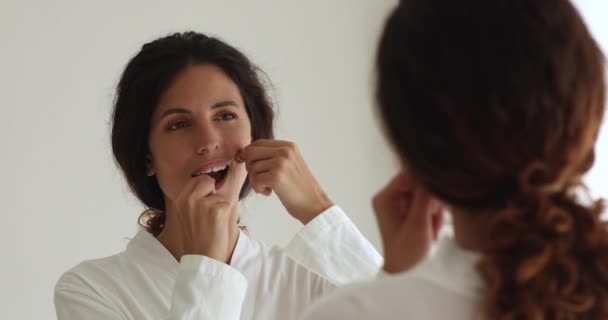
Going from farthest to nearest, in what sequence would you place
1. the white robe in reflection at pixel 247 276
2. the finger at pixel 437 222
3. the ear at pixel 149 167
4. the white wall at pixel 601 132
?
the white wall at pixel 601 132 → the ear at pixel 149 167 → the white robe in reflection at pixel 247 276 → the finger at pixel 437 222

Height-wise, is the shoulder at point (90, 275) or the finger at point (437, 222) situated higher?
the finger at point (437, 222)

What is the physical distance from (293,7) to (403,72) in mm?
2425

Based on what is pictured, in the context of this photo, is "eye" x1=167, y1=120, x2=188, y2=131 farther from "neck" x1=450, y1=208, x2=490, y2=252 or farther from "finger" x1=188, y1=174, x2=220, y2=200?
"neck" x1=450, y1=208, x2=490, y2=252

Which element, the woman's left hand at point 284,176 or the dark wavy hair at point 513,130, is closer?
the dark wavy hair at point 513,130

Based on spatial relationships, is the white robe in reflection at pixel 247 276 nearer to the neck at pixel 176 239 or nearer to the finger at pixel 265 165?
the neck at pixel 176 239

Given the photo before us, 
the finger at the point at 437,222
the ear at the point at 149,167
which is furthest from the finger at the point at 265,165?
the finger at the point at 437,222

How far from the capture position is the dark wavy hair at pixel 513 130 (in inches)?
25.8

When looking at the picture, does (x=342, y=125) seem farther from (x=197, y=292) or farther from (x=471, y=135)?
(x=471, y=135)

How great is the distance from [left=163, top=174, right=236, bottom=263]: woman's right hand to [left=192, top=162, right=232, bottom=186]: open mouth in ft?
0.30

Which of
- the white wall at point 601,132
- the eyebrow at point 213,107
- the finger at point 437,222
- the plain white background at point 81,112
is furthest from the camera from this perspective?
the plain white background at point 81,112

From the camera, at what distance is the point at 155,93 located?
5.25ft

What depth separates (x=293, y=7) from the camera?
3.06m

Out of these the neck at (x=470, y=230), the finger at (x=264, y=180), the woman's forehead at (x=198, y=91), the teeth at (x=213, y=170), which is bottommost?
the finger at (x=264, y=180)

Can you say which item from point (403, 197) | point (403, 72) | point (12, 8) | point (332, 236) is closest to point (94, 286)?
point (332, 236)
